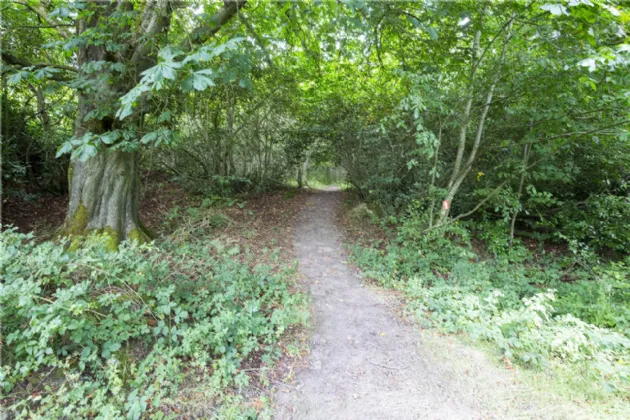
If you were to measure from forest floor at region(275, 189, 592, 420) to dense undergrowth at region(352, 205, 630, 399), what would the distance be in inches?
15.4

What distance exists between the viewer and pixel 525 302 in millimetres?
3266

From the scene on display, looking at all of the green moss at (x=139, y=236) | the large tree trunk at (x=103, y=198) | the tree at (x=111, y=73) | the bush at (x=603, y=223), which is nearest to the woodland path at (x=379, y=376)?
the tree at (x=111, y=73)

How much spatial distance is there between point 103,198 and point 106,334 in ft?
10.2

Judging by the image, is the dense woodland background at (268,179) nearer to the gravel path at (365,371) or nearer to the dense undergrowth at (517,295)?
the dense undergrowth at (517,295)

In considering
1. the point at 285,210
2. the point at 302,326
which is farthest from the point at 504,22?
the point at 285,210

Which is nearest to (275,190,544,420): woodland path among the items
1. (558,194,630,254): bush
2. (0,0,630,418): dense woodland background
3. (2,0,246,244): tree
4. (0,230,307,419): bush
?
(0,0,630,418): dense woodland background

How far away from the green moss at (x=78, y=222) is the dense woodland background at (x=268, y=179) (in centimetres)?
3

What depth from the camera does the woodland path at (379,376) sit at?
92.5 inches

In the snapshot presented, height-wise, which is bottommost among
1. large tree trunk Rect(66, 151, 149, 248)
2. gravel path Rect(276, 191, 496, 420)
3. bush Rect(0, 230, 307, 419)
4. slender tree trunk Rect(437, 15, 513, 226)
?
gravel path Rect(276, 191, 496, 420)

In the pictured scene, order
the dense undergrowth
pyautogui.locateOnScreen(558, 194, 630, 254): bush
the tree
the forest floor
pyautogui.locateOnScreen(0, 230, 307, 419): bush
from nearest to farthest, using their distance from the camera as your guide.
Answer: pyautogui.locateOnScreen(0, 230, 307, 419): bush
the forest floor
the dense undergrowth
the tree
pyautogui.locateOnScreen(558, 194, 630, 254): bush

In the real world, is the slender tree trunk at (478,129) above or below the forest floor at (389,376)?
above

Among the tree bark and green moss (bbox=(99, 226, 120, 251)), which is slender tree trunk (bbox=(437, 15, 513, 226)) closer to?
the tree bark

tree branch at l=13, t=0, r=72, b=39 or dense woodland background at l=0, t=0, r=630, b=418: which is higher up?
tree branch at l=13, t=0, r=72, b=39

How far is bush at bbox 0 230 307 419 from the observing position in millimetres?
2074
